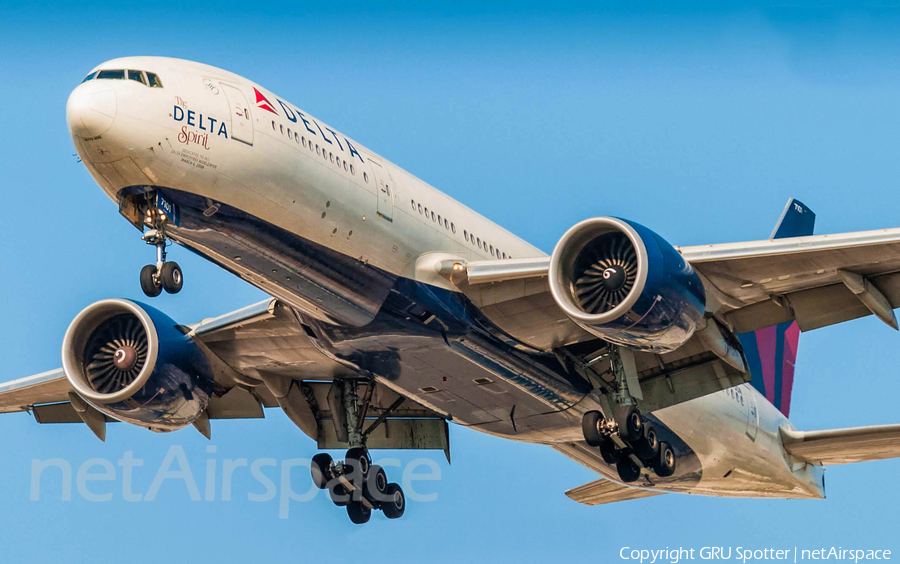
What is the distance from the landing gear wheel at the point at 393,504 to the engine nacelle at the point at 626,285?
737 centimetres

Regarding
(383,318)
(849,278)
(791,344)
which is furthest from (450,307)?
(791,344)

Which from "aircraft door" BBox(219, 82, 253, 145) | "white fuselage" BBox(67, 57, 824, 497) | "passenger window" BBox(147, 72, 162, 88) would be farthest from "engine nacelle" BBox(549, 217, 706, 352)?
"passenger window" BBox(147, 72, 162, 88)

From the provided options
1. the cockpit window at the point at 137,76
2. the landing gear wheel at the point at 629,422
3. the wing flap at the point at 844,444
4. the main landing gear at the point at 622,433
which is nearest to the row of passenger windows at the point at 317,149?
the cockpit window at the point at 137,76

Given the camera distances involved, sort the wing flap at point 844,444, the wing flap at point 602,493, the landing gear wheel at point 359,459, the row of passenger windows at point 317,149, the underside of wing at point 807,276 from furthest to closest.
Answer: the wing flap at point 602,493, the landing gear wheel at point 359,459, the wing flap at point 844,444, the underside of wing at point 807,276, the row of passenger windows at point 317,149

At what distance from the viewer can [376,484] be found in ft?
81.7

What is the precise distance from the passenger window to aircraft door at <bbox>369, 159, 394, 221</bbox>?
4071 millimetres

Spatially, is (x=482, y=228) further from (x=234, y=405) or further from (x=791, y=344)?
(x=791, y=344)

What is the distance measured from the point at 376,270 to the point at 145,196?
4081 millimetres

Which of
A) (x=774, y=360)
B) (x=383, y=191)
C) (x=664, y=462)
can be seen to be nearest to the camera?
(x=383, y=191)

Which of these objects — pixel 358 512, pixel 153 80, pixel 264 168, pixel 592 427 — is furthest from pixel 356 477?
pixel 153 80

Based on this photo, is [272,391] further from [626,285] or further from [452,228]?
[626,285]

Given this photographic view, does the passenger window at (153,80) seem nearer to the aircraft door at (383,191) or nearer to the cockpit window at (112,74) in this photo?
the cockpit window at (112,74)

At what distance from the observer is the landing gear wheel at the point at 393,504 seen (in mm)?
25094

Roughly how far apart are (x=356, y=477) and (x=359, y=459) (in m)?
0.37
